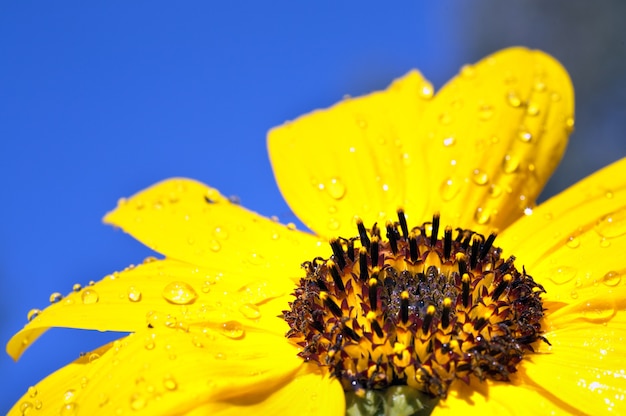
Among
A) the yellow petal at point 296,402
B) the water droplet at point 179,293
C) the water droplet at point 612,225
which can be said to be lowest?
the yellow petal at point 296,402

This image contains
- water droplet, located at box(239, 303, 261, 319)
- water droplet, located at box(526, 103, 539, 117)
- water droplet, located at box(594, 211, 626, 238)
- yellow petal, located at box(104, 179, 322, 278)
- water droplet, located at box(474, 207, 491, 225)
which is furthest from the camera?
water droplet, located at box(526, 103, 539, 117)

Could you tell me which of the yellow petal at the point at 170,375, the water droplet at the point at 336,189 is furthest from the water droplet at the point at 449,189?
the yellow petal at the point at 170,375

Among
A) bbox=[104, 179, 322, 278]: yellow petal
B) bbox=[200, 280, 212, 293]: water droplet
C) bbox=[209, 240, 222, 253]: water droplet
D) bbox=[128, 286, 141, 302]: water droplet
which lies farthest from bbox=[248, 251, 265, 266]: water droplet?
bbox=[128, 286, 141, 302]: water droplet

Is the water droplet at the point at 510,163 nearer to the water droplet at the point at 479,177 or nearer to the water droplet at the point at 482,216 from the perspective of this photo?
the water droplet at the point at 479,177

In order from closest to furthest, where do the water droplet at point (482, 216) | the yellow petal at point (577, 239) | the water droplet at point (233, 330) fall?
the water droplet at point (233, 330) < the yellow petal at point (577, 239) < the water droplet at point (482, 216)

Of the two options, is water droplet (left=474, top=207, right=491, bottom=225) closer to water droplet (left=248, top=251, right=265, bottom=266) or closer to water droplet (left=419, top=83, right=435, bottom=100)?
water droplet (left=419, top=83, right=435, bottom=100)

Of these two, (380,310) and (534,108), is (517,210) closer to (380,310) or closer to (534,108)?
(534,108)

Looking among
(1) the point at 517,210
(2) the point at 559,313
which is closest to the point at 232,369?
(2) the point at 559,313
